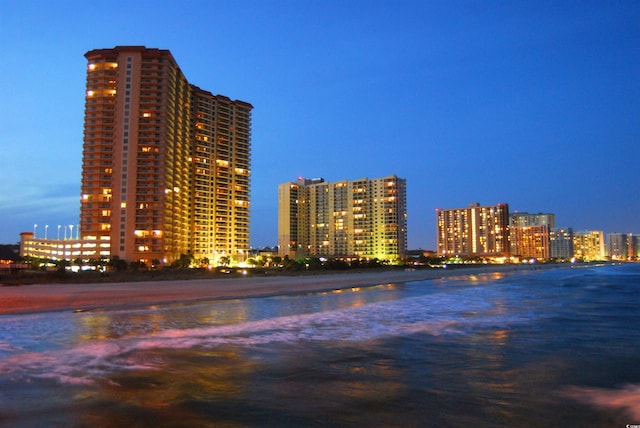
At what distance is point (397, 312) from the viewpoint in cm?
2531

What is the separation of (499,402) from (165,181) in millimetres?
95115

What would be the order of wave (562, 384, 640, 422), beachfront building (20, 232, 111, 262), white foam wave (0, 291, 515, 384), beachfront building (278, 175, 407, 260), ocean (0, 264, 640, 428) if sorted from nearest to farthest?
ocean (0, 264, 640, 428), wave (562, 384, 640, 422), white foam wave (0, 291, 515, 384), beachfront building (20, 232, 111, 262), beachfront building (278, 175, 407, 260)

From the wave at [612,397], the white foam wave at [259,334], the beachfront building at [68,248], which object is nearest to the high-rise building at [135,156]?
the beachfront building at [68,248]

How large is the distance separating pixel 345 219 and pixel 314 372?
561ft

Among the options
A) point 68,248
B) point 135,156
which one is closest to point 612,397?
point 135,156

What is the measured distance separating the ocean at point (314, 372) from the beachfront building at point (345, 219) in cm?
14252

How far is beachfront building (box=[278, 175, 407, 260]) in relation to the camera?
17025 centimetres

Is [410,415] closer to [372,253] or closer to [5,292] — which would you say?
[5,292]

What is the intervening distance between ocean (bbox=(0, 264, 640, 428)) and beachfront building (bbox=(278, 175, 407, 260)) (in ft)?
468

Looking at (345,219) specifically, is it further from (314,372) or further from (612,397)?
(612,397)

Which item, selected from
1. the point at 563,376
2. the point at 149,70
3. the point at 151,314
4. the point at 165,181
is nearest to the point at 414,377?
the point at 563,376

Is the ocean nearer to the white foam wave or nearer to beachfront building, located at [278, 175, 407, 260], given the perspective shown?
the white foam wave

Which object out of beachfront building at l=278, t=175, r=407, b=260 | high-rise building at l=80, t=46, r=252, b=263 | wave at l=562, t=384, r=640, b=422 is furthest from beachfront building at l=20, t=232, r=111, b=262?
wave at l=562, t=384, r=640, b=422

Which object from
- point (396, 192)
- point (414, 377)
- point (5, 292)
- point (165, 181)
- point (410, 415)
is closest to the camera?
point (410, 415)
